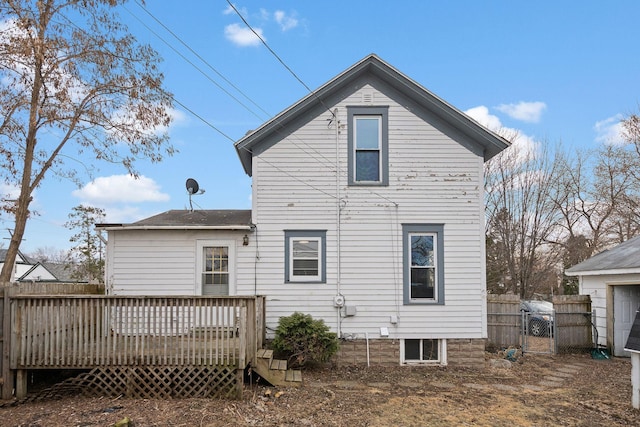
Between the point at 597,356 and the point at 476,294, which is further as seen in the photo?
the point at 597,356

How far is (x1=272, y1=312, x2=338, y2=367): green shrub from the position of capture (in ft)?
29.2

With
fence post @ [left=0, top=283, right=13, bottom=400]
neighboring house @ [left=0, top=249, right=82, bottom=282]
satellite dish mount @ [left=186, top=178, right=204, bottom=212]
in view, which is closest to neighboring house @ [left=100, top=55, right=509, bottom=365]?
satellite dish mount @ [left=186, top=178, right=204, bottom=212]

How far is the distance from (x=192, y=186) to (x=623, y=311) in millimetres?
12094

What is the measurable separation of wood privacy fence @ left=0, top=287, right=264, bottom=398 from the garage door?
10377mm

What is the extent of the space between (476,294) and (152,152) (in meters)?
8.70

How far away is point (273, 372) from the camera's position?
786 cm

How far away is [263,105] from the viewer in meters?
10.6

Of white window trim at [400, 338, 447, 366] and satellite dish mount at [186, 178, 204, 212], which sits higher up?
satellite dish mount at [186, 178, 204, 212]

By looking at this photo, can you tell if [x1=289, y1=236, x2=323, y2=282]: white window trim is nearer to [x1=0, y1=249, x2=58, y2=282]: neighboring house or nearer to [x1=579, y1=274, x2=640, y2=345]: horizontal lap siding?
[x1=579, y1=274, x2=640, y2=345]: horizontal lap siding

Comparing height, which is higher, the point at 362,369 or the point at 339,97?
the point at 339,97

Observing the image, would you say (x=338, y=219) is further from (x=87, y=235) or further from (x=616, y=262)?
(x=87, y=235)

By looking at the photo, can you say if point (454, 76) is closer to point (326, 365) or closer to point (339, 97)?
point (339, 97)

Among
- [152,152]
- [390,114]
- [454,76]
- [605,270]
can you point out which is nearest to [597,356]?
[605,270]

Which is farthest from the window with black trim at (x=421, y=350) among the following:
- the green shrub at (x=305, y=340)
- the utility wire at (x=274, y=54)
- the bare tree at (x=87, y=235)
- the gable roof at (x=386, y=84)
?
the bare tree at (x=87, y=235)
